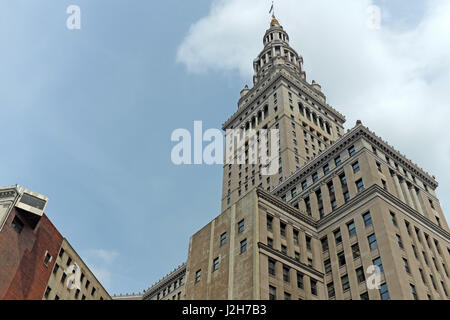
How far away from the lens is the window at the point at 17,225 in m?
63.9

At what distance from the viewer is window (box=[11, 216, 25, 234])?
63.9 metres

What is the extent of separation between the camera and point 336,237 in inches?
2584

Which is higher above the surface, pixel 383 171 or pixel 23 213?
pixel 383 171

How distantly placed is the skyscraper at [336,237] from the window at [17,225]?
24.6 metres

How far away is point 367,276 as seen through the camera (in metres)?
56.6

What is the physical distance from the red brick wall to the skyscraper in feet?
73.3

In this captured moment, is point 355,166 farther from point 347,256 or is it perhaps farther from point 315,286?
point 315,286

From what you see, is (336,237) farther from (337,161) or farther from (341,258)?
(337,161)

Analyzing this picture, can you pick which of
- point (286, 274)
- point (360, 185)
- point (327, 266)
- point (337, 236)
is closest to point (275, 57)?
point (360, 185)
